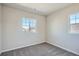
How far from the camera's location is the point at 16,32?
2.06 meters

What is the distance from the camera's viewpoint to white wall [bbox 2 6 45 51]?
177cm

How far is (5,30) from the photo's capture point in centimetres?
217

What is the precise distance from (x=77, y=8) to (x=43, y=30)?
1.08 m

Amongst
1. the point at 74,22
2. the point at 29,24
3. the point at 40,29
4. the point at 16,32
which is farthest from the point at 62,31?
the point at 16,32

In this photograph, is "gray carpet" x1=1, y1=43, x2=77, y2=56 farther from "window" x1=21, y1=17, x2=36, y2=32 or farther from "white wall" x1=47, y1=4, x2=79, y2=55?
"window" x1=21, y1=17, x2=36, y2=32

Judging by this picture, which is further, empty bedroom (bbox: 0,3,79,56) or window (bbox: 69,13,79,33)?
window (bbox: 69,13,79,33)

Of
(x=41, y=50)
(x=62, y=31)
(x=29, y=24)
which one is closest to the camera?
(x=29, y=24)

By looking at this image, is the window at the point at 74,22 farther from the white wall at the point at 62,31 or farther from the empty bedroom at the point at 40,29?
the white wall at the point at 62,31

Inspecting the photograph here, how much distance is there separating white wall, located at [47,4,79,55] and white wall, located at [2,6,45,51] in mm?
204

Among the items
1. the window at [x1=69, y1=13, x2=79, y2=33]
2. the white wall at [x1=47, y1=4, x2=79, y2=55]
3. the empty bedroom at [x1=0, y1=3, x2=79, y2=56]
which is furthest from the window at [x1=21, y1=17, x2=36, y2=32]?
the window at [x1=69, y1=13, x2=79, y2=33]

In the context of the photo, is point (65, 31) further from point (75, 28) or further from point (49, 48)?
point (49, 48)

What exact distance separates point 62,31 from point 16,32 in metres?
1.29

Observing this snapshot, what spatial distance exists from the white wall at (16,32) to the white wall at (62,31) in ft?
0.67

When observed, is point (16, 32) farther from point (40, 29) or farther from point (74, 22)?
point (74, 22)
